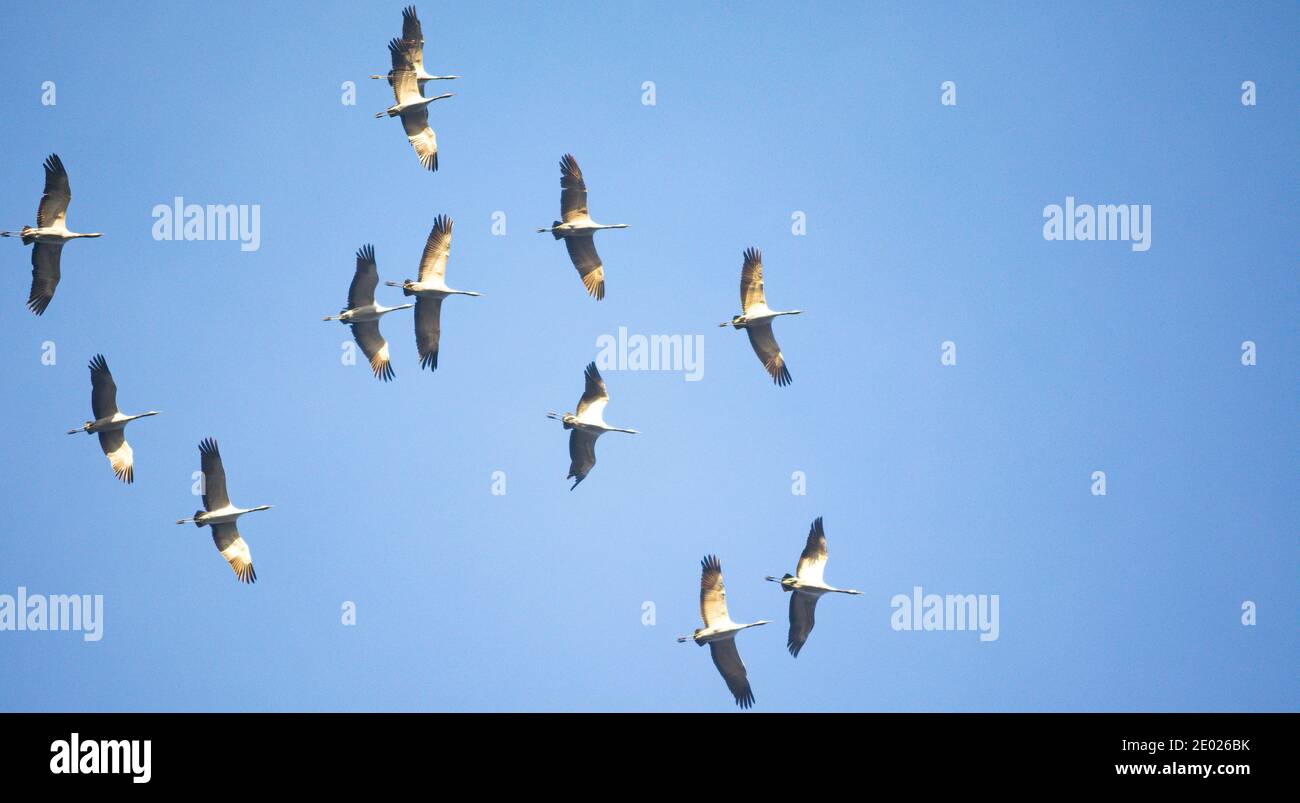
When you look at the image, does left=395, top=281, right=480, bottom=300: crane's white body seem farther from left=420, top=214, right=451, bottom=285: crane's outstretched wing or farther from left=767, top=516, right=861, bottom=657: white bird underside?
left=767, top=516, right=861, bottom=657: white bird underside

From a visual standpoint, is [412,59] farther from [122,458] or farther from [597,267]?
[122,458]

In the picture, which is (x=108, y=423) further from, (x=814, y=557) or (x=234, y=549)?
(x=814, y=557)

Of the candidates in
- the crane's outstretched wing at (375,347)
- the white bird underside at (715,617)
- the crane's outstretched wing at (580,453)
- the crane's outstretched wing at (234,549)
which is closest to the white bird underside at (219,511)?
the crane's outstretched wing at (234,549)

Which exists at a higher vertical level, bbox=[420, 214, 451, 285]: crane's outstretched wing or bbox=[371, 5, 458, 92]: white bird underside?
bbox=[371, 5, 458, 92]: white bird underside

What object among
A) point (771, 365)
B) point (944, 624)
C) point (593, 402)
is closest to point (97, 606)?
point (593, 402)

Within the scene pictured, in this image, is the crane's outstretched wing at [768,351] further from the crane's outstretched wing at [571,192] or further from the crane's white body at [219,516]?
the crane's white body at [219,516]

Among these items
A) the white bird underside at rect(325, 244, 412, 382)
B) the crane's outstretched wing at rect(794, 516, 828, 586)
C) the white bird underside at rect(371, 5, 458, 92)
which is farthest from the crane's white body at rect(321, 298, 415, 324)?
the crane's outstretched wing at rect(794, 516, 828, 586)
